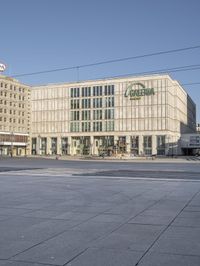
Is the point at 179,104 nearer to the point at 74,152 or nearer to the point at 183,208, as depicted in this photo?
the point at 74,152

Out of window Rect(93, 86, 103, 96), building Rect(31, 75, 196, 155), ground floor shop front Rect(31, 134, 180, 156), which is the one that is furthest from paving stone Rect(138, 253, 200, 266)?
window Rect(93, 86, 103, 96)

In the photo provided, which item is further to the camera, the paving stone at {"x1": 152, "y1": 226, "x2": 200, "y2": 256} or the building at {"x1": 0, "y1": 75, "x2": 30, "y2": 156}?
the building at {"x1": 0, "y1": 75, "x2": 30, "y2": 156}

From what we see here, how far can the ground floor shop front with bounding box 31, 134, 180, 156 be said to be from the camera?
127688 millimetres

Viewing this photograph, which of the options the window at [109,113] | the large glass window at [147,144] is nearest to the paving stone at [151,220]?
the large glass window at [147,144]

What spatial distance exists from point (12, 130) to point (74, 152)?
22153 millimetres

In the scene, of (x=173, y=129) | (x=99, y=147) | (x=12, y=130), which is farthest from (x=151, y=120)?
(x=12, y=130)

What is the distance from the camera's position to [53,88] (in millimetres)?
147125

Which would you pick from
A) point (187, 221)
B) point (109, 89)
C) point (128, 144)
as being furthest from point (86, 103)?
point (187, 221)

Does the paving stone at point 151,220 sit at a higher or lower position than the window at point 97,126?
lower

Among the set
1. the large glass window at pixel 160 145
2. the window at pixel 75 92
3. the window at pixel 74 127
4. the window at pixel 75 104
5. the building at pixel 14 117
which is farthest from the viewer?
the window at pixel 74 127

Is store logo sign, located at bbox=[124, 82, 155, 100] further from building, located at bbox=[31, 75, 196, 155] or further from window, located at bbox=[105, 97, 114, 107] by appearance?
window, located at bbox=[105, 97, 114, 107]

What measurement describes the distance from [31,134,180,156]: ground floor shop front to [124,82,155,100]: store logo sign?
1272 centimetres

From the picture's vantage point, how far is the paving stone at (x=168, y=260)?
6.28 metres

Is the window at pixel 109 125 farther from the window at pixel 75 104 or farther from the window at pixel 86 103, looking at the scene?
the window at pixel 75 104
